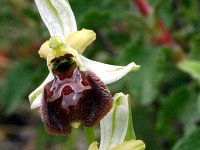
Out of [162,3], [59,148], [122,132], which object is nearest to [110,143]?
[122,132]

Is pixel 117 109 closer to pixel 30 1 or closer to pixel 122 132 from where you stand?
pixel 122 132

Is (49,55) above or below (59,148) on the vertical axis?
below

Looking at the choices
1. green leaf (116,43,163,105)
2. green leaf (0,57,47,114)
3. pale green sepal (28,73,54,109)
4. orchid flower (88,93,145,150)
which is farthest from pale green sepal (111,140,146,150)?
green leaf (0,57,47,114)

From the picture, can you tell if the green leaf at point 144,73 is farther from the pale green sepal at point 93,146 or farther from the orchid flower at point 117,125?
the pale green sepal at point 93,146

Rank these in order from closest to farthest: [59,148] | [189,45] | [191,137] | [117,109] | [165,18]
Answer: [117,109]
[191,137]
[165,18]
[189,45]
[59,148]

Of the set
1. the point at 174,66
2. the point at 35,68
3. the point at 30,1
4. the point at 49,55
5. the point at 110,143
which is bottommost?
the point at 110,143

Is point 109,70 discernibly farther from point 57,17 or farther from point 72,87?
point 57,17

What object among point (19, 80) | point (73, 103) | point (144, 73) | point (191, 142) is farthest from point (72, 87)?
point (19, 80)
